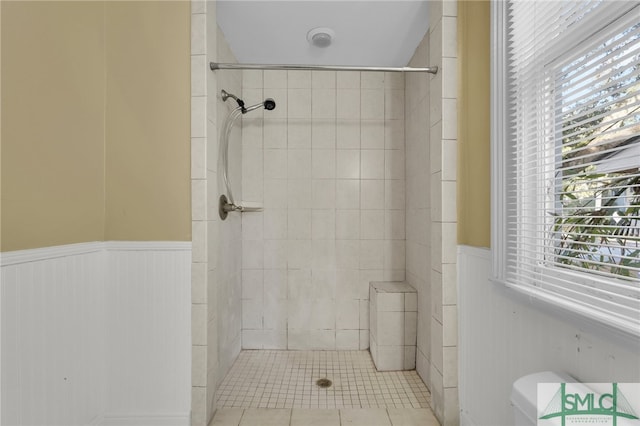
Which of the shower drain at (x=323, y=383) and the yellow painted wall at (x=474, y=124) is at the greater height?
the yellow painted wall at (x=474, y=124)

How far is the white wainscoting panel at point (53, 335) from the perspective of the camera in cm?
109

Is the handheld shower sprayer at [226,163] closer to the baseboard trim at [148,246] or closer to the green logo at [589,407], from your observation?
the baseboard trim at [148,246]

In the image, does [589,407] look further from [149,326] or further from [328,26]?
[328,26]

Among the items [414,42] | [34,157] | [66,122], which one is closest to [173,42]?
[66,122]

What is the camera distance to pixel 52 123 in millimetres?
1238

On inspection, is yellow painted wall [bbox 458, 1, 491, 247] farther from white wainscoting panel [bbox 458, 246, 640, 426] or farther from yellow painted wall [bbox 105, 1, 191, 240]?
yellow painted wall [bbox 105, 1, 191, 240]

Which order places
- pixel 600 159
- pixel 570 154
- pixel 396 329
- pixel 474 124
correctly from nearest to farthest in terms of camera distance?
pixel 600 159 < pixel 570 154 < pixel 474 124 < pixel 396 329

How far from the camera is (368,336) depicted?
2.50 m

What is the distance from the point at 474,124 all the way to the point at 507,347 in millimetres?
929

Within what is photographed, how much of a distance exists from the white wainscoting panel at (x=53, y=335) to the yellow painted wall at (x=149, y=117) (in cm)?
27

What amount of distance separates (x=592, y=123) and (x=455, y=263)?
804mm

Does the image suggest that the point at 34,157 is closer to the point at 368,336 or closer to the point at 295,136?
the point at 295,136

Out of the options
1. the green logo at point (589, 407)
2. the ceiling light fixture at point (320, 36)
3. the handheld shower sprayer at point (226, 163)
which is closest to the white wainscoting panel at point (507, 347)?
the green logo at point (589, 407)

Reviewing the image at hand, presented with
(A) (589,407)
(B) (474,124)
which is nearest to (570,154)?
(B) (474,124)
